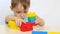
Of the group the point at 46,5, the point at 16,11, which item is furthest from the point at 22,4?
the point at 46,5

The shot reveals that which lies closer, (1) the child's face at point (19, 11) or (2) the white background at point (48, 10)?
(1) the child's face at point (19, 11)

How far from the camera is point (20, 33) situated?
0.62 meters

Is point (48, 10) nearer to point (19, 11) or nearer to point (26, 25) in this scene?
point (19, 11)

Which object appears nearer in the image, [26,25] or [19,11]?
[26,25]

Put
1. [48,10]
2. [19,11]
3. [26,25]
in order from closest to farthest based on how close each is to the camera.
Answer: [26,25], [19,11], [48,10]

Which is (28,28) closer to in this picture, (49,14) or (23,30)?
(23,30)

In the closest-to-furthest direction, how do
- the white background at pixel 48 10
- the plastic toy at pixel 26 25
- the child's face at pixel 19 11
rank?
the plastic toy at pixel 26 25
the child's face at pixel 19 11
the white background at pixel 48 10

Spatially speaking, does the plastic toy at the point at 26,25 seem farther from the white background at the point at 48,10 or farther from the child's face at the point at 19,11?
the white background at the point at 48,10

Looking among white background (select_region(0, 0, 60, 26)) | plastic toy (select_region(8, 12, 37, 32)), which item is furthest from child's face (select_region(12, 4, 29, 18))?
white background (select_region(0, 0, 60, 26))

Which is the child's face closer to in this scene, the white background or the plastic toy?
the plastic toy

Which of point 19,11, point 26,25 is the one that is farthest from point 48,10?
point 26,25

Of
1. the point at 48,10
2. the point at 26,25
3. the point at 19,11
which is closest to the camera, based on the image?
the point at 26,25

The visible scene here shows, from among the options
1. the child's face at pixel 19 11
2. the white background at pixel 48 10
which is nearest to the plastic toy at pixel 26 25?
the child's face at pixel 19 11

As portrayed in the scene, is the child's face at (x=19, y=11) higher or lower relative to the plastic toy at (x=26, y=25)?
higher
